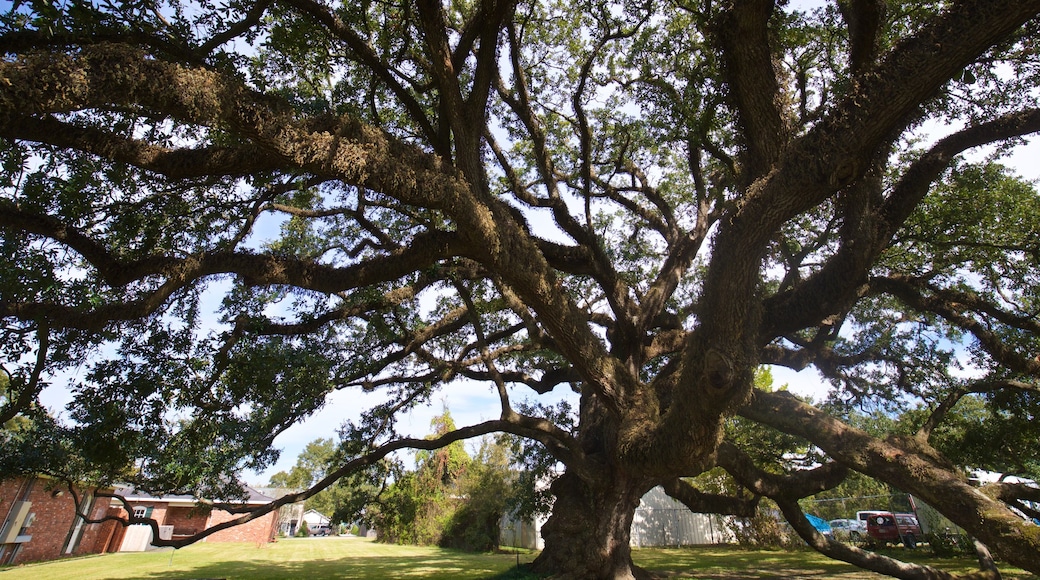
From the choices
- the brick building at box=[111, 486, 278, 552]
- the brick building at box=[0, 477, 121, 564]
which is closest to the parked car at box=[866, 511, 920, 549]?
the brick building at box=[111, 486, 278, 552]

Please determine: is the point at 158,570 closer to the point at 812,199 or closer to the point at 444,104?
the point at 444,104

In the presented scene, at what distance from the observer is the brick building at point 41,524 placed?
51.3ft

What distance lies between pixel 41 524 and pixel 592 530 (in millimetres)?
20727

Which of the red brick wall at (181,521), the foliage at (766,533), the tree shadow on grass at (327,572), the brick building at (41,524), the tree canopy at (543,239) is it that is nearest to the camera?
the tree canopy at (543,239)

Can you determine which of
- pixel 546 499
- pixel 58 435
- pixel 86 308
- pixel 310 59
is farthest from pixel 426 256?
pixel 546 499

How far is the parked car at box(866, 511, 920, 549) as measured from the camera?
16.0 meters

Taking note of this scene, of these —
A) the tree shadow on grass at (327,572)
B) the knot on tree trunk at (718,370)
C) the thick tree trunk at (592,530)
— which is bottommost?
the tree shadow on grass at (327,572)

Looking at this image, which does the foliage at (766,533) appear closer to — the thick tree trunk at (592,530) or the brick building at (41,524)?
the thick tree trunk at (592,530)

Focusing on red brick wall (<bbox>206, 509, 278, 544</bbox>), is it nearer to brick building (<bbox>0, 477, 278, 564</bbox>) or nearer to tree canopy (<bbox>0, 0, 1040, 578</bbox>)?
brick building (<bbox>0, 477, 278, 564</bbox>)

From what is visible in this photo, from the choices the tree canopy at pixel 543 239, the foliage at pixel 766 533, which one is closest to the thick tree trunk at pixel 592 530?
the tree canopy at pixel 543 239

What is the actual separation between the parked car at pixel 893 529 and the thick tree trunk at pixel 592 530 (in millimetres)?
13001

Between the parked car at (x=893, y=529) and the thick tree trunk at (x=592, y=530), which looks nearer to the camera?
the thick tree trunk at (x=592, y=530)

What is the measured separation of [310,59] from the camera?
6426 mm

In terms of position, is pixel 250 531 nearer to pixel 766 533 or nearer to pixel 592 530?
pixel 766 533
